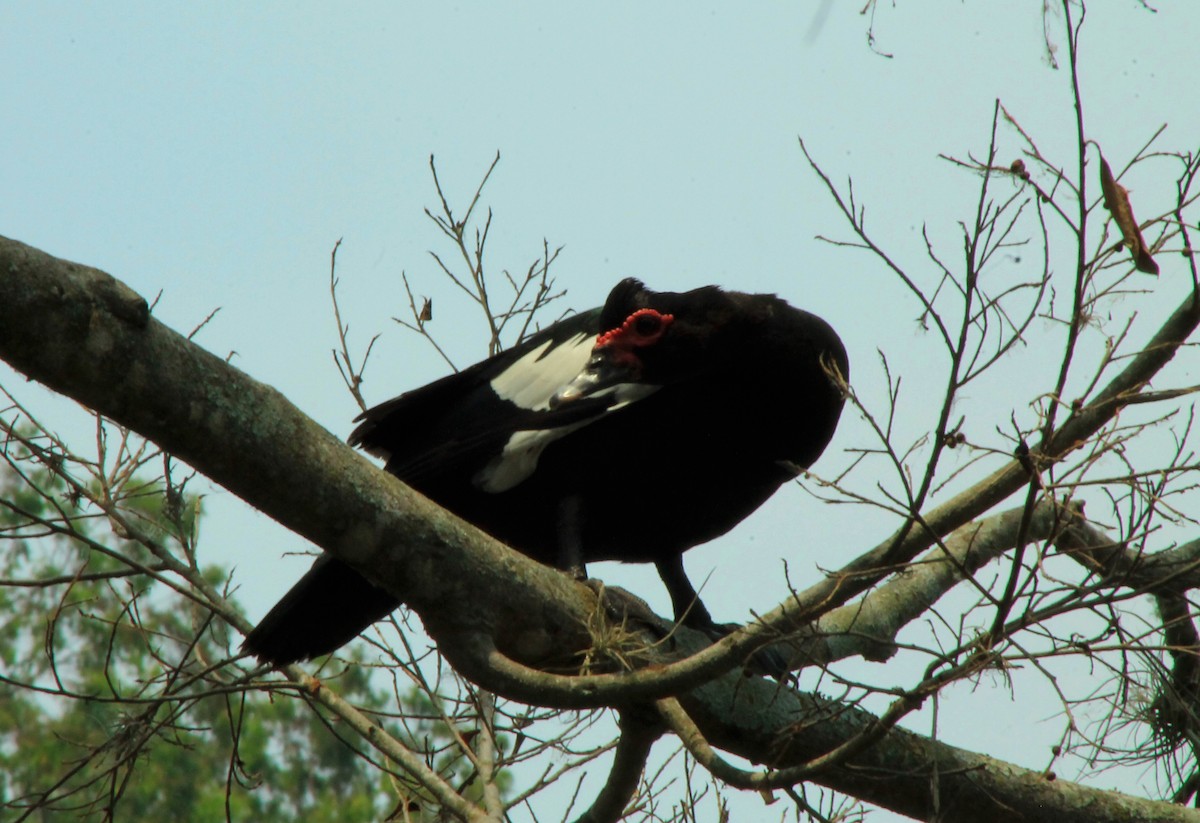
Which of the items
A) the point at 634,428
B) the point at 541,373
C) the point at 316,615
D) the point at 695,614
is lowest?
the point at 316,615

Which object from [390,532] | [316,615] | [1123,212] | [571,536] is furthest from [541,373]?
[1123,212]

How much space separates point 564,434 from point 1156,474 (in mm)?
2117

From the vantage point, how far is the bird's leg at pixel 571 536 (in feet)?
13.2

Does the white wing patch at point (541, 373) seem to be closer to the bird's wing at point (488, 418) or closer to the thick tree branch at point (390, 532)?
the bird's wing at point (488, 418)

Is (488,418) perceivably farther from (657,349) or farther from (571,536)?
(657,349)

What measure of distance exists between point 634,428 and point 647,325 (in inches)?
15.2

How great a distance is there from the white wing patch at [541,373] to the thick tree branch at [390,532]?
40.5 inches

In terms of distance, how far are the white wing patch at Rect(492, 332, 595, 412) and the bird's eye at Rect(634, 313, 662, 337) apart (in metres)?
0.21

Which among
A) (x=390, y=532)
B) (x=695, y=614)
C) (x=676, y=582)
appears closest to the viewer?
(x=390, y=532)

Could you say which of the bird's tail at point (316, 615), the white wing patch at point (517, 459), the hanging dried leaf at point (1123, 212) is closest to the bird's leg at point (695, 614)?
the white wing patch at point (517, 459)

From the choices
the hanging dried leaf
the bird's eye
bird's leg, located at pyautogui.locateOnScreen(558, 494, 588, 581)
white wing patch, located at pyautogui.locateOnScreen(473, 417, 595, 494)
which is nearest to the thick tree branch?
the hanging dried leaf

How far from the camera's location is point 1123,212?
99.6 inches

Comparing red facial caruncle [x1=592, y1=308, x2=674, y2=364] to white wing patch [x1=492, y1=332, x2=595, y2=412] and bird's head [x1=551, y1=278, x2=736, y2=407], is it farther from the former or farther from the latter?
white wing patch [x1=492, y1=332, x2=595, y2=412]

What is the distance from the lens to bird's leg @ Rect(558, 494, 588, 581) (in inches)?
158
